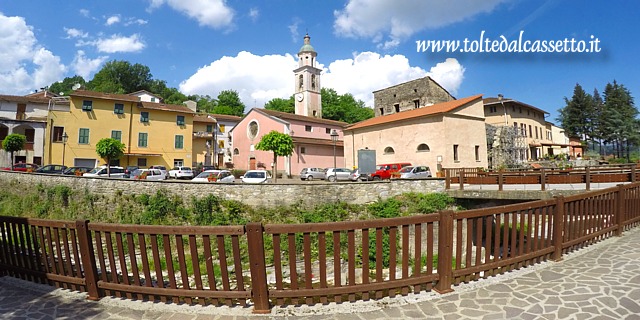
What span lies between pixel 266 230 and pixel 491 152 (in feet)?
114

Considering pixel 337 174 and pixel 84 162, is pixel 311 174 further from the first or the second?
pixel 84 162

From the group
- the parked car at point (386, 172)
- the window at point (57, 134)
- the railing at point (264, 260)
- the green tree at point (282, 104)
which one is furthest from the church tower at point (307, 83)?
the railing at point (264, 260)

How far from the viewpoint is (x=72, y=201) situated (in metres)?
16.7

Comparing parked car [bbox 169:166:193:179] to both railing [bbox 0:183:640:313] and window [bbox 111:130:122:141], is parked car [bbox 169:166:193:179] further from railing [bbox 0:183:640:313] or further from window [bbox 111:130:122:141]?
railing [bbox 0:183:640:313]

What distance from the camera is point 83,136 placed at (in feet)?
97.9

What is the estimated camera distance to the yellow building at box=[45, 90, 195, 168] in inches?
1147

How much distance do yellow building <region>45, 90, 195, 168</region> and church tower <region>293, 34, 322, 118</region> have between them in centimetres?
1826

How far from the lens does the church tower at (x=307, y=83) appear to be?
4747 cm

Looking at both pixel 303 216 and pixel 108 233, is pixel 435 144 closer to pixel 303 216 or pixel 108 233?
pixel 303 216

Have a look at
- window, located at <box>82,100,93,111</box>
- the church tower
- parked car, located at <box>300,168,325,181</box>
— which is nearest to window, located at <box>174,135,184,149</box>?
window, located at <box>82,100,93,111</box>

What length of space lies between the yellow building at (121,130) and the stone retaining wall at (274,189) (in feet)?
51.0

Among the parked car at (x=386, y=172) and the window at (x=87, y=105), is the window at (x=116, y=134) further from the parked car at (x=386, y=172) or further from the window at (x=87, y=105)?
the parked car at (x=386, y=172)

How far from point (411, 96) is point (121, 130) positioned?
35044 mm

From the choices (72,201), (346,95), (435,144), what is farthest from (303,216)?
(346,95)
